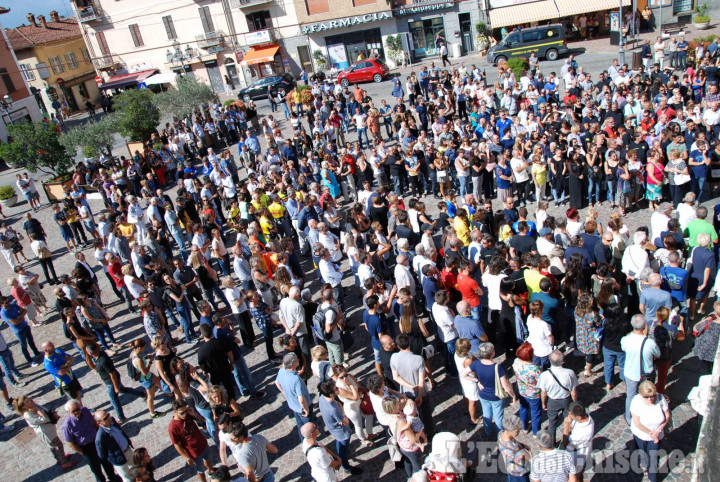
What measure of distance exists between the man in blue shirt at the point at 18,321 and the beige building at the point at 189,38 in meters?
31.6

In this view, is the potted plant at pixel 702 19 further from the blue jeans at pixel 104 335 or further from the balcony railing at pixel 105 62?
the balcony railing at pixel 105 62

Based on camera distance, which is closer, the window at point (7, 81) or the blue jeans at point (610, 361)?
the blue jeans at point (610, 361)

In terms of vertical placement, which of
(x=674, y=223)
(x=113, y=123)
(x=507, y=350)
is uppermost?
(x=113, y=123)

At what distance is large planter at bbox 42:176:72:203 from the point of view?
1886cm

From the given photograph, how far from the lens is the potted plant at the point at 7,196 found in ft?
64.8

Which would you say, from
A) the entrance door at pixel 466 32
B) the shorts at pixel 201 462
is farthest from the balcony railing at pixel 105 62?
the shorts at pixel 201 462

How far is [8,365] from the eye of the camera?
8914 millimetres

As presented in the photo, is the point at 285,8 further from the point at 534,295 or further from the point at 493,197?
the point at 534,295

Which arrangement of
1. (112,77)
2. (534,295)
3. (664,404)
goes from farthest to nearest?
(112,77)
(534,295)
(664,404)

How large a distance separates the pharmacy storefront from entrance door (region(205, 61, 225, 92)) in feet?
26.3

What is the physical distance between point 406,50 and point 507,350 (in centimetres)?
3071

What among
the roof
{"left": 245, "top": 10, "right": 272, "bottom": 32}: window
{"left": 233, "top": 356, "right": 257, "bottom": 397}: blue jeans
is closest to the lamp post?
the roof

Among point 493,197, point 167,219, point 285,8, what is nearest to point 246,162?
point 167,219

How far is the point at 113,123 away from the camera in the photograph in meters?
21.2
